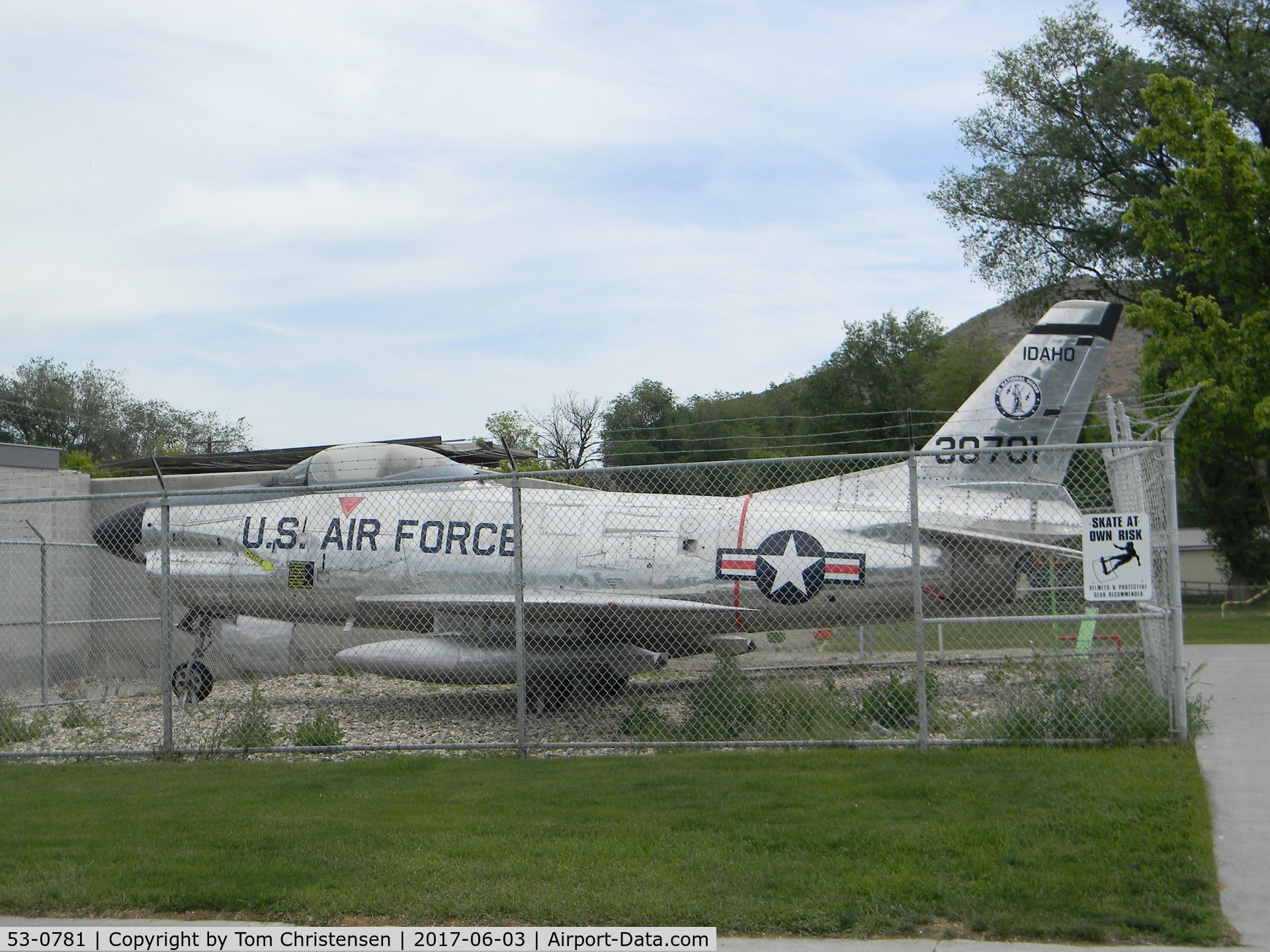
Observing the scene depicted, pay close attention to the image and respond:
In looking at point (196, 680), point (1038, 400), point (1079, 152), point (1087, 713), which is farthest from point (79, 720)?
point (1079, 152)

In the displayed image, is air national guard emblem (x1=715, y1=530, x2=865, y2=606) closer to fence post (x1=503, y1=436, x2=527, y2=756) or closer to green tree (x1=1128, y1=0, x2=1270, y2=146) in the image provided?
fence post (x1=503, y1=436, x2=527, y2=756)

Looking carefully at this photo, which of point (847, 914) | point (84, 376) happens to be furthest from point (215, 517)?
point (84, 376)

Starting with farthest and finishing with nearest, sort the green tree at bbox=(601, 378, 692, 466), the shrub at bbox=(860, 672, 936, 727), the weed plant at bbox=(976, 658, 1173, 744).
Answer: the green tree at bbox=(601, 378, 692, 466) < the shrub at bbox=(860, 672, 936, 727) < the weed plant at bbox=(976, 658, 1173, 744)

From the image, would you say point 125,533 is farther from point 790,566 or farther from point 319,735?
point 790,566

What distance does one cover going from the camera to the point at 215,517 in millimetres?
13531

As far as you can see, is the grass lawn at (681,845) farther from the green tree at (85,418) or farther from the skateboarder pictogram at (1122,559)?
the green tree at (85,418)

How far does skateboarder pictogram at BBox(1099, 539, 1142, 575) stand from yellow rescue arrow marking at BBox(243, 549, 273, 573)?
31.3 ft

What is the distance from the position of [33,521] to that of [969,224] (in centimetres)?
3351

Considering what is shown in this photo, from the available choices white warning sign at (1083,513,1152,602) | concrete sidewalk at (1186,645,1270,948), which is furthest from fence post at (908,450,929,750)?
concrete sidewalk at (1186,645,1270,948)

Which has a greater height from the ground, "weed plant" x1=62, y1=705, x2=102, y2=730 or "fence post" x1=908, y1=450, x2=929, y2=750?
"fence post" x1=908, y1=450, x2=929, y2=750

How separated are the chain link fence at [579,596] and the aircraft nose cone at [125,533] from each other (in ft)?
0.10

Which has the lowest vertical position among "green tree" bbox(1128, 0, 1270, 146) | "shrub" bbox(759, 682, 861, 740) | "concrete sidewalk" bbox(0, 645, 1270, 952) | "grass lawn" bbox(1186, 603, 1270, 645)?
"grass lawn" bbox(1186, 603, 1270, 645)

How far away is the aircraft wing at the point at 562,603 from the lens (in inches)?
447

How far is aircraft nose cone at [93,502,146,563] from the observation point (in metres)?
13.7
